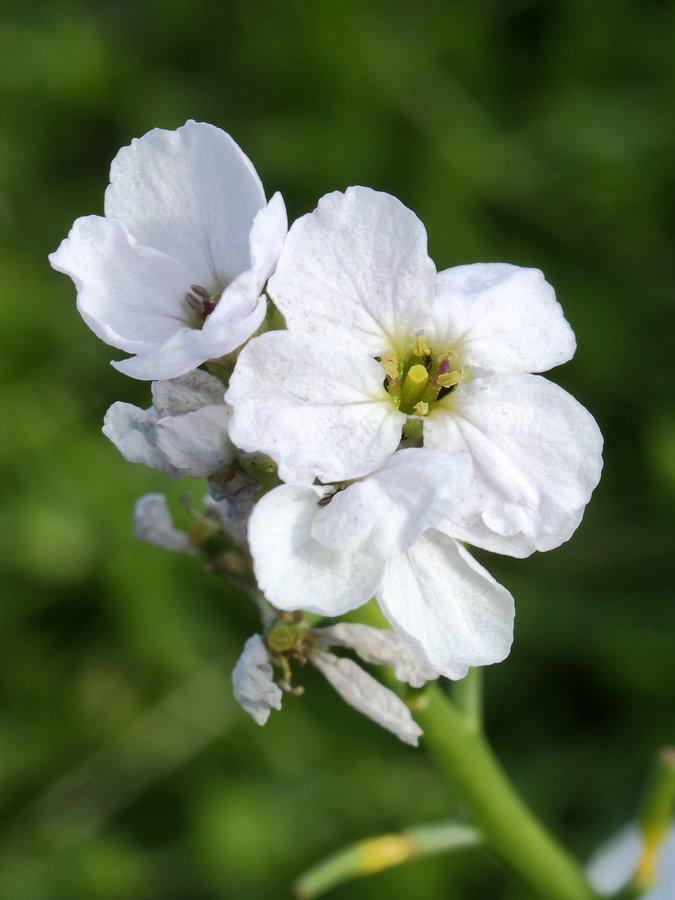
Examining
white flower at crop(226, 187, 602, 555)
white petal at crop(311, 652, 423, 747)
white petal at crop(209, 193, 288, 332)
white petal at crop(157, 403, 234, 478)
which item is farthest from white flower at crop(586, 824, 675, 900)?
white petal at crop(209, 193, 288, 332)

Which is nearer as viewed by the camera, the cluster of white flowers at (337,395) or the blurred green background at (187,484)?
the cluster of white flowers at (337,395)

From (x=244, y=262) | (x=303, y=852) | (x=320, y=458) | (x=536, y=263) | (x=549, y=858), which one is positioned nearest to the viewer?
(x=320, y=458)

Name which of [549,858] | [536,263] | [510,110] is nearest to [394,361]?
[549,858]

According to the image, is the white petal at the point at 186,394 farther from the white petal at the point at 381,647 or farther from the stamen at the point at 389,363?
the white petal at the point at 381,647

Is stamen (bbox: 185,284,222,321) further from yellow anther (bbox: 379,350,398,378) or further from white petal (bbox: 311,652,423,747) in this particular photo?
white petal (bbox: 311,652,423,747)

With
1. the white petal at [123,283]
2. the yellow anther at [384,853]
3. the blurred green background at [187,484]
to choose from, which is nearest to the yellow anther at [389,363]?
the white petal at [123,283]

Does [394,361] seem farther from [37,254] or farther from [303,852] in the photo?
[37,254]
